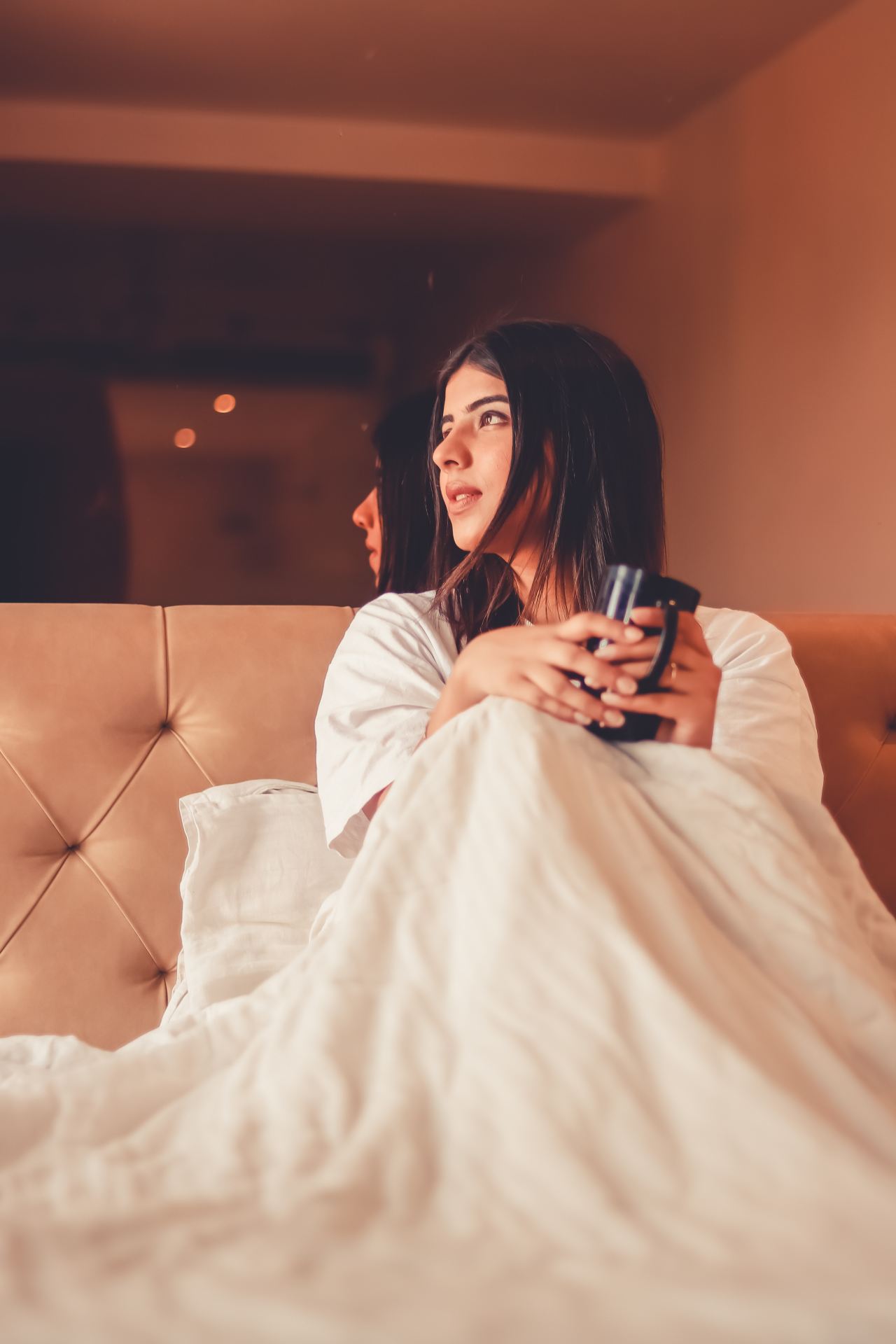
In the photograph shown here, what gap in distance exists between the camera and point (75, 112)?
85.1 inches

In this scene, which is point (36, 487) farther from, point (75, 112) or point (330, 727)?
point (330, 727)

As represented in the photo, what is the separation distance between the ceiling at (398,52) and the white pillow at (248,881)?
1.62 metres

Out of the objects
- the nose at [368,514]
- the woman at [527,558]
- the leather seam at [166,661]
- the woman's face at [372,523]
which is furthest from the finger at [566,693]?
the nose at [368,514]

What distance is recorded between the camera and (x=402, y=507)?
169cm

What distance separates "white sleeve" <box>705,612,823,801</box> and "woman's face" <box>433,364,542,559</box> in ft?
0.86

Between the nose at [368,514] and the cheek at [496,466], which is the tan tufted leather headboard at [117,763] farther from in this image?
the nose at [368,514]

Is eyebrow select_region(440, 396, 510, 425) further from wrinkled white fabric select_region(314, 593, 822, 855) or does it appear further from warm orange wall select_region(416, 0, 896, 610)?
warm orange wall select_region(416, 0, 896, 610)

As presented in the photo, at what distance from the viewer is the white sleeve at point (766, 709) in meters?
1.01

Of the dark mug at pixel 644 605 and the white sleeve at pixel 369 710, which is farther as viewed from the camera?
the white sleeve at pixel 369 710

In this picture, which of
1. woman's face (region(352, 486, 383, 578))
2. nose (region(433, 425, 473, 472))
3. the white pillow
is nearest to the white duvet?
the white pillow

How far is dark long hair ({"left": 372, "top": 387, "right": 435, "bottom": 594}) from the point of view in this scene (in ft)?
5.30

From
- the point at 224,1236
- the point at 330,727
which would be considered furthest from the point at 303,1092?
the point at 330,727

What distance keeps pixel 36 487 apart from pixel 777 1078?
171 cm

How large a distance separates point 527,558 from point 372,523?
674 millimetres
